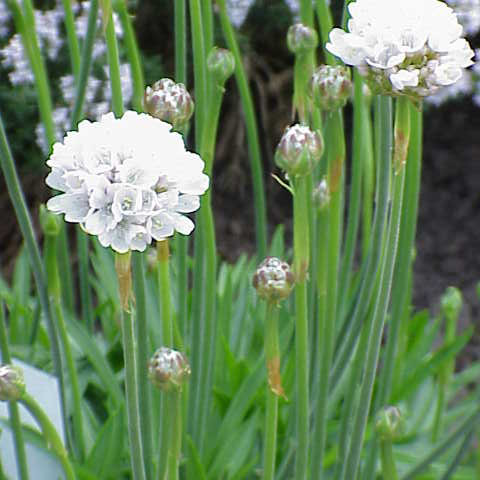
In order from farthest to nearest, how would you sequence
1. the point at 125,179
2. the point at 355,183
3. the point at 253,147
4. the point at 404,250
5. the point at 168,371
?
the point at 253,147, the point at 355,183, the point at 404,250, the point at 168,371, the point at 125,179

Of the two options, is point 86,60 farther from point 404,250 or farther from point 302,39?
point 404,250

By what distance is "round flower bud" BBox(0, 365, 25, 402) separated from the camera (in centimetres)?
69

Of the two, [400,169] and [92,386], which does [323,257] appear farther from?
[92,386]

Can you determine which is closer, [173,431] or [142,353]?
[173,431]

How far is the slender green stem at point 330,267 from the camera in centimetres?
82

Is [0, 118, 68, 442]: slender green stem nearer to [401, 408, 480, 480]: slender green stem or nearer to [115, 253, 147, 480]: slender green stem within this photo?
[115, 253, 147, 480]: slender green stem

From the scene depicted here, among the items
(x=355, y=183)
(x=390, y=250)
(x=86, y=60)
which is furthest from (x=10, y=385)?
(x=355, y=183)

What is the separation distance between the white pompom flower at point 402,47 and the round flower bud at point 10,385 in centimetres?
33

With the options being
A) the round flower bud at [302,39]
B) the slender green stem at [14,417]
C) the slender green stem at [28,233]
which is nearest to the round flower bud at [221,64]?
the round flower bud at [302,39]

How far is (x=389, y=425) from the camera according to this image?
2.58 feet

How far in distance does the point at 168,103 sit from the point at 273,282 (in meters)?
0.15

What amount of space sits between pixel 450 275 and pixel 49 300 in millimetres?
1560

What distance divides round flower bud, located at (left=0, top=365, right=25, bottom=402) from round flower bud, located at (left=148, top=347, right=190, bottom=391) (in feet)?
0.33

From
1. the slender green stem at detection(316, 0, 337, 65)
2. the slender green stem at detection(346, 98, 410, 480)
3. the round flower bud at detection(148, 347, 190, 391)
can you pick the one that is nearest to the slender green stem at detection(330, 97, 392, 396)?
the slender green stem at detection(346, 98, 410, 480)
